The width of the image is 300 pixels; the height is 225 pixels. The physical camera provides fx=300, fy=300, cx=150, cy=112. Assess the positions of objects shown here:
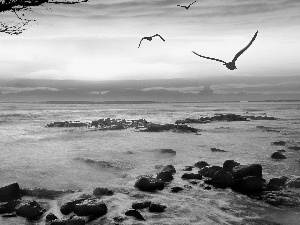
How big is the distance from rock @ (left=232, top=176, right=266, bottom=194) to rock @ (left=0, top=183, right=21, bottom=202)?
8226mm

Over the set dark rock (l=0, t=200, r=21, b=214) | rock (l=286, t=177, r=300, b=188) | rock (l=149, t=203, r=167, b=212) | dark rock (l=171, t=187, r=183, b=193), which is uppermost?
dark rock (l=0, t=200, r=21, b=214)

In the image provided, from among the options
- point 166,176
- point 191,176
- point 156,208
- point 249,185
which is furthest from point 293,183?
point 156,208

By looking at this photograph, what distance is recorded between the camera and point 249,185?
38.2ft

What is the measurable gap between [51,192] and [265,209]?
7.87 metres

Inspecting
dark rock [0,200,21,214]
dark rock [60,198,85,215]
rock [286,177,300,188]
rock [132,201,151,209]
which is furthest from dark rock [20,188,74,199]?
rock [286,177,300,188]

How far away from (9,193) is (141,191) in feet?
15.7

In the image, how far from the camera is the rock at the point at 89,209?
918cm

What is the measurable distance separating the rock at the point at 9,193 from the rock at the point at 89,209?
106 inches

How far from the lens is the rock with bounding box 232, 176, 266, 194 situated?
11.6 meters

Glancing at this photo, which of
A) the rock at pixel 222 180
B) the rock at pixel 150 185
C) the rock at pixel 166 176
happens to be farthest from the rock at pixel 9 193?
the rock at pixel 222 180

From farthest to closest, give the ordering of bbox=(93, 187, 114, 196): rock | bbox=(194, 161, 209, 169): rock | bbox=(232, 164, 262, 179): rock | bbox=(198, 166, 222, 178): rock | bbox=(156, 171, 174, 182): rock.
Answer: bbox=(194, 161, 209, 169): rock
bbox=(198, 166, 222, 178): rock
bbox=(156, 171, 174, 182): rock
bbox=(232, 164, 262, 179): rock
bbox=(93, 187, 114, 196): rock

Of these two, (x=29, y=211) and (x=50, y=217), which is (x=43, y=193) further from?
(x=50, y=217)

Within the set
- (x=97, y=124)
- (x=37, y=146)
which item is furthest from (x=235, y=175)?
(x=97, y=124)

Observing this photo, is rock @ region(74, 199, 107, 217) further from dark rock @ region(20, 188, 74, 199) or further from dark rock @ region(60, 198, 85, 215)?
dark rock @ region(20, 188, 74, 199)
